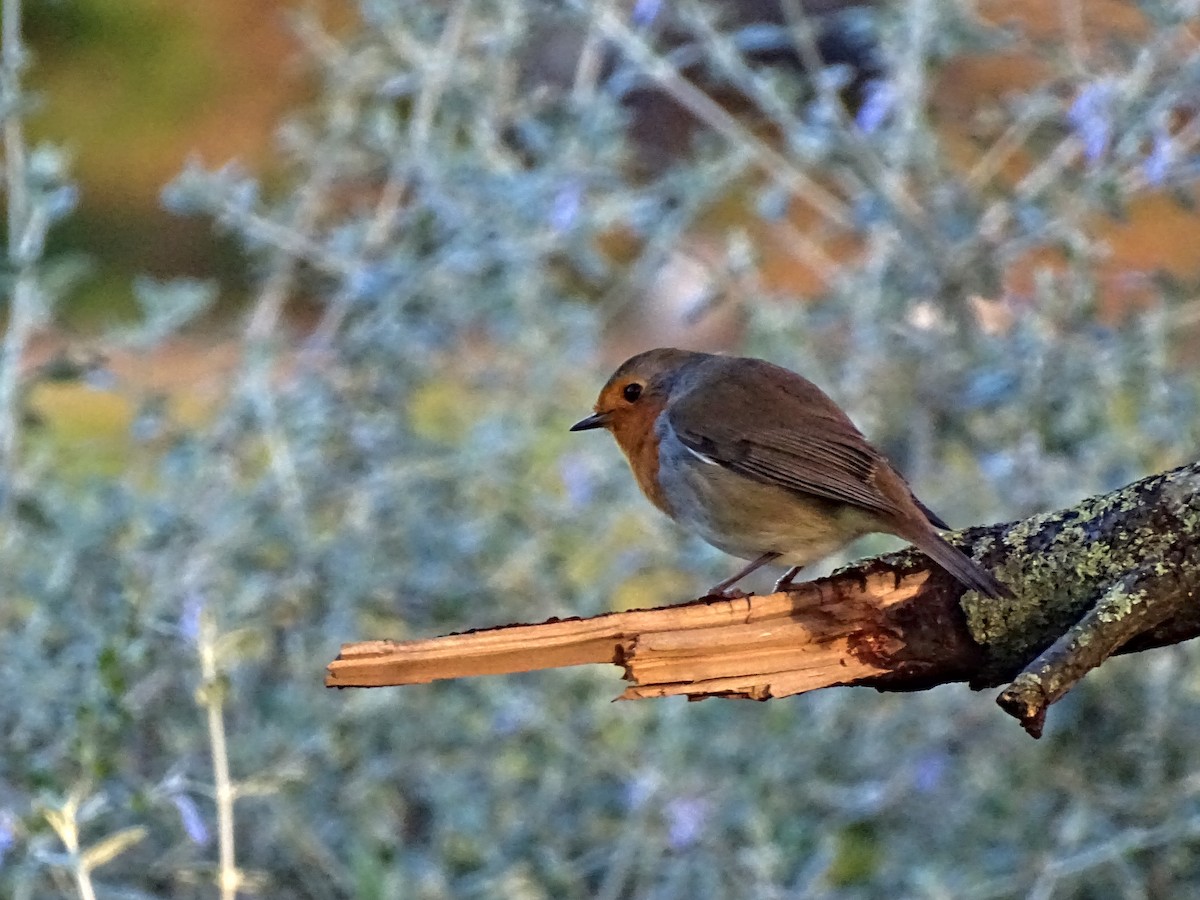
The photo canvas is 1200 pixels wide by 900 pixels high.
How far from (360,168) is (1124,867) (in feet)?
7.19

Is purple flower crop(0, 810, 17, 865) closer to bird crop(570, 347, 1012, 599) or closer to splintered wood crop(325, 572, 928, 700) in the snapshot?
splintered wood crop(325, 572, 928, 700)

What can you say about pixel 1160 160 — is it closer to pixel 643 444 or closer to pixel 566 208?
pixel 643 444

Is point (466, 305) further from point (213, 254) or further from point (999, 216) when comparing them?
point (213, 254)

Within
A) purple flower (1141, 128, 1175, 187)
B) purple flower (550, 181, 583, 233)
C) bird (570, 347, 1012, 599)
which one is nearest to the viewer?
bird (570, 347, 1012, 599)

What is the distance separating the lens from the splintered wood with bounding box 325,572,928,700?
71.8 inches

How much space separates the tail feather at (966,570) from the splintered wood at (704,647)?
0.05m

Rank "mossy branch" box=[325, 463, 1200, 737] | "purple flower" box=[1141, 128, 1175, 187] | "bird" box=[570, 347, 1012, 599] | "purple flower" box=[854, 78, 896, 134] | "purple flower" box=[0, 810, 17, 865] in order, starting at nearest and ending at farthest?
"mossy branch" box=[325, 463, 1200, 737] < "purple flower" box=[0, 810, 17, 865] < "bird" box=[570, 347, 1012, 599] < "purple flower" box=[1141, 128, 1175, 187] < "purple flower" box=[854, 78, 896, 134]

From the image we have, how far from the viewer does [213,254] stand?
8234 millimetres

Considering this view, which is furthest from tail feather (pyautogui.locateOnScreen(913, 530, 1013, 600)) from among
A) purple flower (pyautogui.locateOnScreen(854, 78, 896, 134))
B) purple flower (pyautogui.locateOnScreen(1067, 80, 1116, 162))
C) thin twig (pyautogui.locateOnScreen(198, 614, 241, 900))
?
purple flower (pyautogui.locateOnScreen(854, 78, 896, 134))

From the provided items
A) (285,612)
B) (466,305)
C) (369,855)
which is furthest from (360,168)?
(369,855)

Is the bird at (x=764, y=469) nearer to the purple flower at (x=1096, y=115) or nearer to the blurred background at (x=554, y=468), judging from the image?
the blurred background at (x=554, y=468)

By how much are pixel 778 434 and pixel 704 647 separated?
85 centimetres

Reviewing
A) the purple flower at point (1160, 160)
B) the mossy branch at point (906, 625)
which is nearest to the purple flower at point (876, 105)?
the purple flower at point (1160, 160)

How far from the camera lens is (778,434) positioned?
2.74m
